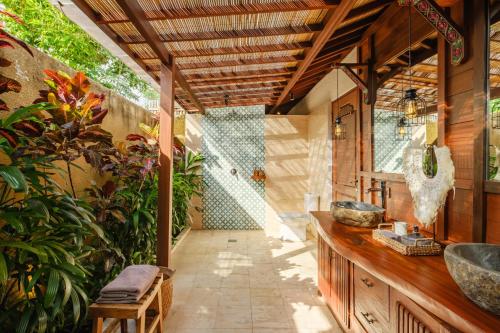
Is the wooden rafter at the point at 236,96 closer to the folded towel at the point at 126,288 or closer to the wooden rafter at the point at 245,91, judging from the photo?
the wooden rafter at the point at 245,91

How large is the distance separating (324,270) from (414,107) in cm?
161

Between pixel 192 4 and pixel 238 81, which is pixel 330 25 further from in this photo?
pixel 238 81

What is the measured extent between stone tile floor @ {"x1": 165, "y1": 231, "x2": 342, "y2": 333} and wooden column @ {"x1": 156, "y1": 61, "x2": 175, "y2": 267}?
1.90 ft

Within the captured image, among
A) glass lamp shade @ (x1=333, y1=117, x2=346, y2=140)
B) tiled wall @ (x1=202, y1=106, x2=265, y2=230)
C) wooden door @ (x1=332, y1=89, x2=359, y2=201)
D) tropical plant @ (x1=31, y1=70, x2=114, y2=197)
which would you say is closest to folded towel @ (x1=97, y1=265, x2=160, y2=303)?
tropical plant @ (x1=31, y1=70, x2=114, y2=197)

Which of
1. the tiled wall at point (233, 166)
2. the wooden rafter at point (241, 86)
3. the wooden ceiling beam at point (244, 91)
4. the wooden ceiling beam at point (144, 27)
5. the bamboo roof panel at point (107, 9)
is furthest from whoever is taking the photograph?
the tiled wall at point (233, 166)

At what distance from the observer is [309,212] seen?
2.99 m

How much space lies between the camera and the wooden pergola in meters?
1.97

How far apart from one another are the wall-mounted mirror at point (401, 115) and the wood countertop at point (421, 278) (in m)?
0.60

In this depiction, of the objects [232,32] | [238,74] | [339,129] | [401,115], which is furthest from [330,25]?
[238,74]

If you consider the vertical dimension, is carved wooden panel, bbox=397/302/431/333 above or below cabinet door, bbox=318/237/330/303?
above

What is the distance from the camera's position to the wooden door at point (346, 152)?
3430 mm

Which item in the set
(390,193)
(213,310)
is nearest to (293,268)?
(213,310)

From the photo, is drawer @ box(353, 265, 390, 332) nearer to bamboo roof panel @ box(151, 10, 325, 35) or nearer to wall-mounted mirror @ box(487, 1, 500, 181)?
wall-mounted mirror @ box(487, 1, 500, 181)

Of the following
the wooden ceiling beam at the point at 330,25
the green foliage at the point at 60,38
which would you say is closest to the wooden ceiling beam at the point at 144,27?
the wooden ceiling beam at the point at 330,25
